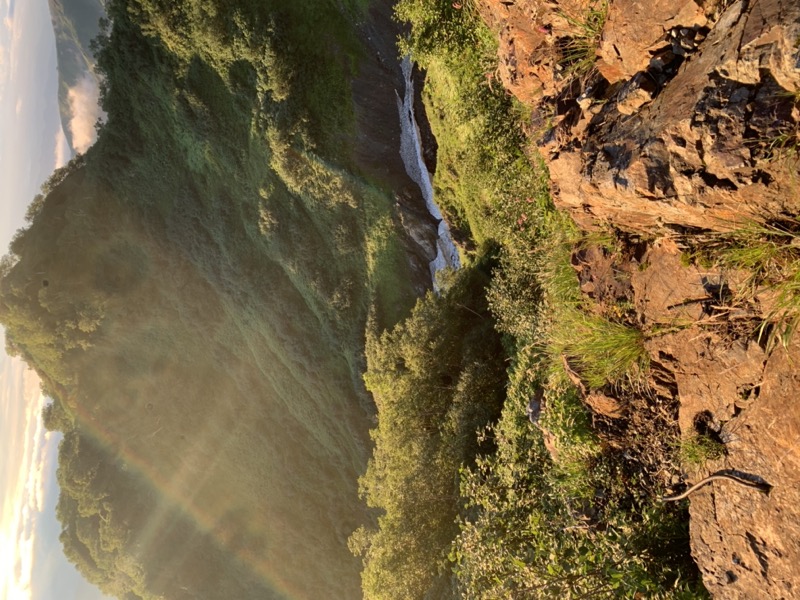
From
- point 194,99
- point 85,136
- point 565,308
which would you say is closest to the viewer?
point 565,308

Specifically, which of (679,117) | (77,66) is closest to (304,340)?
(679,117)

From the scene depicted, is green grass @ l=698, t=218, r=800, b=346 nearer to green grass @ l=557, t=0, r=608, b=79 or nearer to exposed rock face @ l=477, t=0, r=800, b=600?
exposed rock face @ l=477, t=0, r=800, b=600

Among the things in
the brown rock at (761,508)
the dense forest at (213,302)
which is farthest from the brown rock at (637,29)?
the dense forest at (213,302)

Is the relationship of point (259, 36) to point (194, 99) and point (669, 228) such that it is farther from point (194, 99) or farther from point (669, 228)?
point (669, 228)

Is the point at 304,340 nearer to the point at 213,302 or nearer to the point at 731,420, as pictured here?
the point at 213,302

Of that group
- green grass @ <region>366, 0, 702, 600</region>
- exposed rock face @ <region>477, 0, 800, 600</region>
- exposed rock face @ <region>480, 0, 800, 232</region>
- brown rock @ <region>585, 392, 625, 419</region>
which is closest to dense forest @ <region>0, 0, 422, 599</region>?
green grass @ <region>366, 0, 702, 600</region>

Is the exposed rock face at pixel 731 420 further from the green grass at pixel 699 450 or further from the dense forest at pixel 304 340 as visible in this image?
the dense forest at pixel 304 340

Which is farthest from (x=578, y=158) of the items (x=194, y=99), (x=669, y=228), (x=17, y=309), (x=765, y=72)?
(x=17, y=309)
